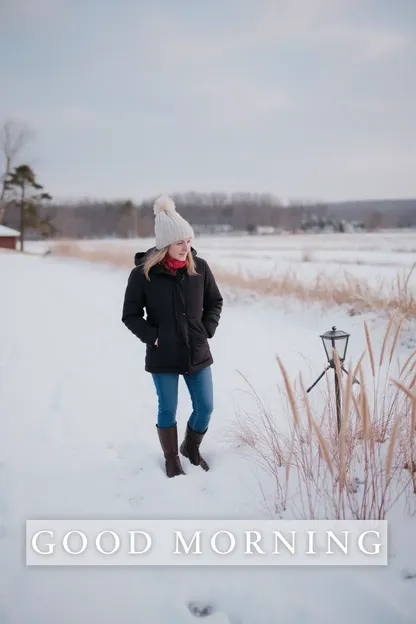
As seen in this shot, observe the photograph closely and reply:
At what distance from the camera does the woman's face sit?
1.91 m

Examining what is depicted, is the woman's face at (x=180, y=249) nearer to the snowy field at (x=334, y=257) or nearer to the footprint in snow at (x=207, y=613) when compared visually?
the footprint in snow at (x=207, y=613)

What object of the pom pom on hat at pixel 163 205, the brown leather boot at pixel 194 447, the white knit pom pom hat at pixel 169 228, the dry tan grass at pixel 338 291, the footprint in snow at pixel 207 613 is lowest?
the footprint in snow at pixel 207 613

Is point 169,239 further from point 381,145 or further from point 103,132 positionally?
point 381,145

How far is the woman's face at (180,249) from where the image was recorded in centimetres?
191

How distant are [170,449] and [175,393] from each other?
267mm

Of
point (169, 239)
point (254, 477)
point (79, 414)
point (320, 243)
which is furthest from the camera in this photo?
point (320, 243)

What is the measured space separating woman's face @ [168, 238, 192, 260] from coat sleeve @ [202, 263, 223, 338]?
6.9 inches

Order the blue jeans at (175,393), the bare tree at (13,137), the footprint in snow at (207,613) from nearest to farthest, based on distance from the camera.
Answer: the footprint in snow at (207,613)
the blue jeans at (175,393)
the bare tree at (13,137)

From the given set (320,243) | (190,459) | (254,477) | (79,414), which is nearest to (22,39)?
(79,414)

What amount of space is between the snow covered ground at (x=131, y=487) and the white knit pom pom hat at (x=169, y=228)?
1069 mm

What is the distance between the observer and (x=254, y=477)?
202 centimetres

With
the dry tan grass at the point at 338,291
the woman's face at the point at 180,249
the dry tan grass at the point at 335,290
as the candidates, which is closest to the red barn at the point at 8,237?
the dry tan grass at the point at 335,290

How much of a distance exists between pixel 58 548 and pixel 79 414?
4.32 ft

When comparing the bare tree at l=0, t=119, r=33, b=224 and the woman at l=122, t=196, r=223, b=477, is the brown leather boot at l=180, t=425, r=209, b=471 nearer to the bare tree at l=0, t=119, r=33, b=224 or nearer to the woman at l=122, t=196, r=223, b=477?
the woman at l=122, t=196, r=223, b=477
